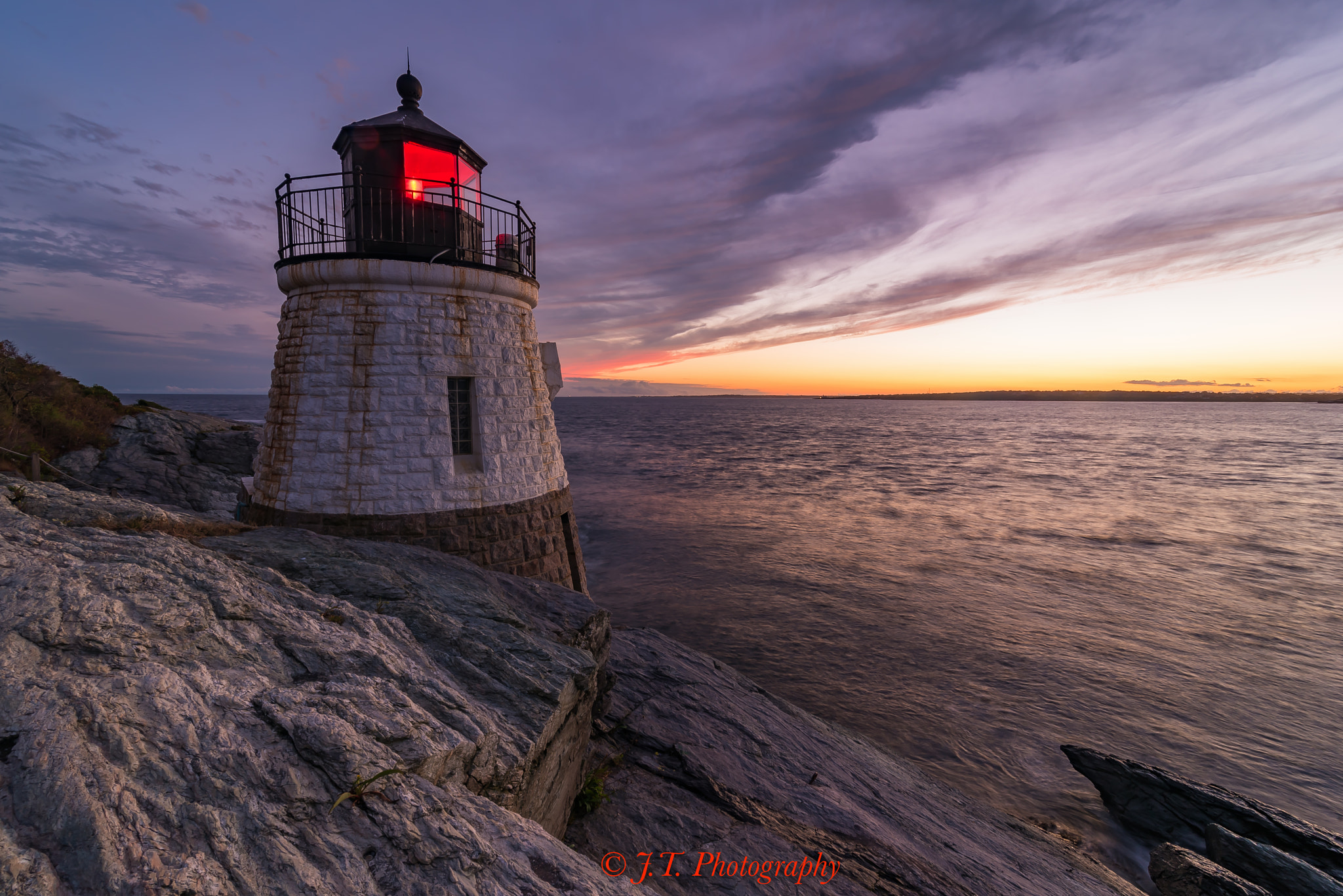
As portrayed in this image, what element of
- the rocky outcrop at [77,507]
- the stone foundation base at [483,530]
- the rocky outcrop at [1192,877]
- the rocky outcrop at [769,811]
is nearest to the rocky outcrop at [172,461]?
the stone foundation base at [483,530]

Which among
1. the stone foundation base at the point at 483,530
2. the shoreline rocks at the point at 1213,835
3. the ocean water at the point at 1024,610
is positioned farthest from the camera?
the ocean water at the point at 1024,610

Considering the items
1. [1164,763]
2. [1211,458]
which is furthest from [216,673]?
[1211,458]

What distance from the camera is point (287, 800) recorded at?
242 cm

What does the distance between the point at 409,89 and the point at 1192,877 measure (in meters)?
16.5

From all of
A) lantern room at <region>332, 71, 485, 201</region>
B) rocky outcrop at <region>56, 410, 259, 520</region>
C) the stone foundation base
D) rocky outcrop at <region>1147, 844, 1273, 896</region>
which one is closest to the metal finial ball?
lantern room at <region>332, 71, 485, 201</region>

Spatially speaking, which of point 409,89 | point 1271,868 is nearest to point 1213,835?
point 1271,868

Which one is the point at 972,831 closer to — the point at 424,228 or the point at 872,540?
the point at 424,228

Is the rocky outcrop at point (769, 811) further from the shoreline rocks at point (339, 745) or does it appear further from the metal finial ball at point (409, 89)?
the metal finial ball at point (409, 89)

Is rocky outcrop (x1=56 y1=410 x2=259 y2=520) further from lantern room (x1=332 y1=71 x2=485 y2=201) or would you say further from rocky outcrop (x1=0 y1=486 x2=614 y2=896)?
rocky outcrop (x1=0 y1=486 x2=614 y2=896)

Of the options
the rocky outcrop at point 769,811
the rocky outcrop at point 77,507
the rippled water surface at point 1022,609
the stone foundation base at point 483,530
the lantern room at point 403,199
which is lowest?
the rippled water surface at point 1022,609

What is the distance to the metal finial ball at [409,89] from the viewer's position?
9617mm

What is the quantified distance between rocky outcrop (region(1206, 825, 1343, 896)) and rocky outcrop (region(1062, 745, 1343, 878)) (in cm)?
50

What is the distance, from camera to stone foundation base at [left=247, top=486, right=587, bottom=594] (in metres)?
8.26

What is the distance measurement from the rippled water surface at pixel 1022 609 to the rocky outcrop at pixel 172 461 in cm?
1401
